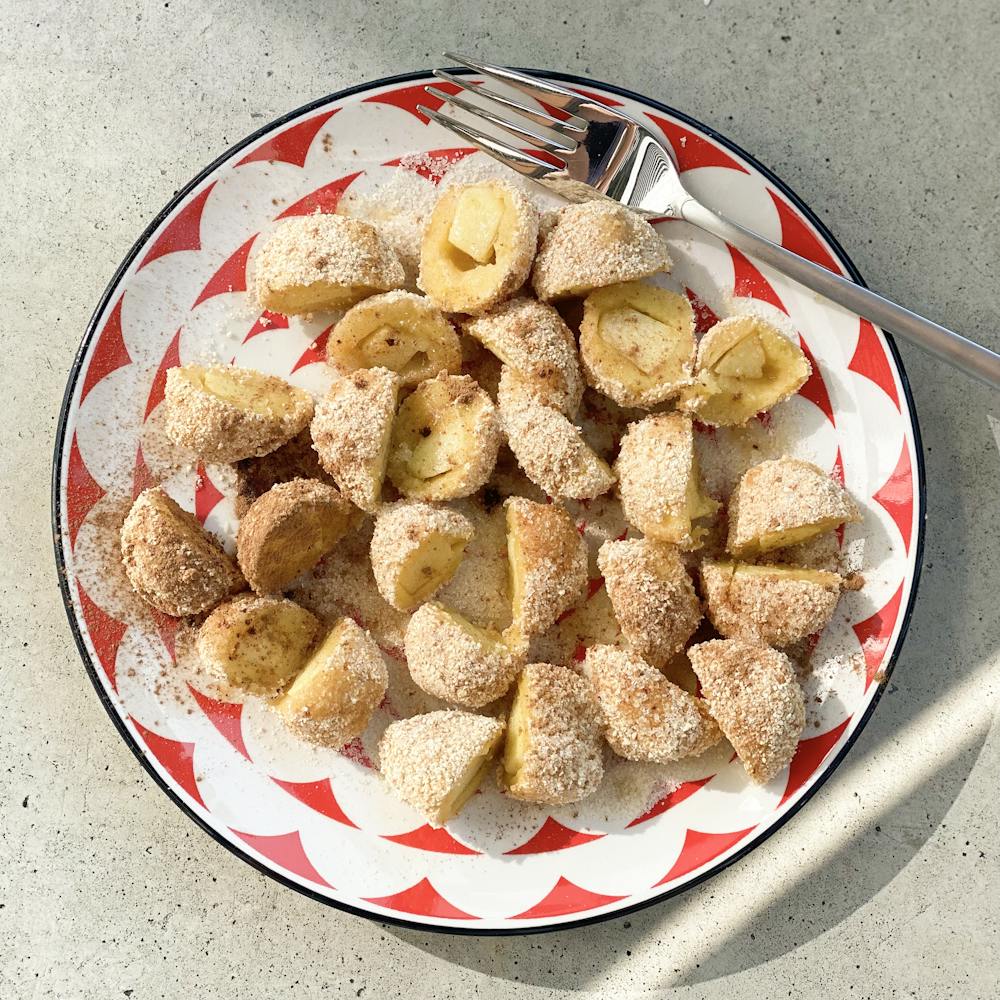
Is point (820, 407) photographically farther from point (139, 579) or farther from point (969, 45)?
point (139, 579)

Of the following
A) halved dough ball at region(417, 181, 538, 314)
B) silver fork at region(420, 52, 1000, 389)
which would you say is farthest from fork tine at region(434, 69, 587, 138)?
halved dough ball at region(417, 181, 538, 314)

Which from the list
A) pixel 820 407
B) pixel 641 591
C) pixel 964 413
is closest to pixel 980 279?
pixel 964 413

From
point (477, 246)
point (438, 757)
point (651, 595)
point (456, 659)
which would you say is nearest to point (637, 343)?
point (477, 246)

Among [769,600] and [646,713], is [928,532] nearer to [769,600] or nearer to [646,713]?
[769,600]

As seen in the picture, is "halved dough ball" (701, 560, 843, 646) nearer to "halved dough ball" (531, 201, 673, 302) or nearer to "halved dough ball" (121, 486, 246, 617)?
"halved dough ball" (531, 201, 673, 302)

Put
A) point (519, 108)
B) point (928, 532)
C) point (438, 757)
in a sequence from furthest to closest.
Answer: point (928, 532), point (519, 108), point (438, 757)
